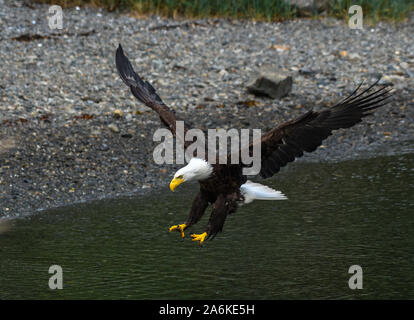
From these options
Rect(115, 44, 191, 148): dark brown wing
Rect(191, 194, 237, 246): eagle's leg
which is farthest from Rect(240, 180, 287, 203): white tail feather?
Rect(115, 44, 191, 148): dark brown wing

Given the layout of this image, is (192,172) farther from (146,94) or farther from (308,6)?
(308,6)

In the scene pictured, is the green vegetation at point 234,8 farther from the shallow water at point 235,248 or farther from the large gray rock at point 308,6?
the shallow water at point 235,248

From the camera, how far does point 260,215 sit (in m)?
10.1

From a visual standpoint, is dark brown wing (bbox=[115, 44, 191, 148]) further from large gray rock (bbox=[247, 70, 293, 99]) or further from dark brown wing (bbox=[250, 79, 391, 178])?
large gray rock (bbox=[247, 70, 293, 99])

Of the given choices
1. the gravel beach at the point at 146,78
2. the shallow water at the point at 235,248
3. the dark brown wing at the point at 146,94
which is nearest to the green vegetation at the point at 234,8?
the gravel beach at the point at 146,78

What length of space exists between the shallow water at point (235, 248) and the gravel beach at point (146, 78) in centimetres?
118

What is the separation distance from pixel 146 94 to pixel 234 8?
9.69 meters

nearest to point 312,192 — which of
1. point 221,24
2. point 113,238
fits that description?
point 113,238

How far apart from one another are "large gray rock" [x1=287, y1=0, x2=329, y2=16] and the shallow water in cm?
779

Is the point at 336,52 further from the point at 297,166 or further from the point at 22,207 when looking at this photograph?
the point at 22,207

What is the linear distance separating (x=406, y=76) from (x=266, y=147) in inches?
356

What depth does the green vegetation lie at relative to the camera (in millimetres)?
18422

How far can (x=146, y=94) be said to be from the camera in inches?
359

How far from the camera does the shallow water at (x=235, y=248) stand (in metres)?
7.87
